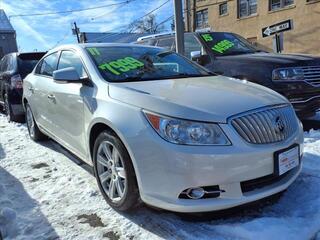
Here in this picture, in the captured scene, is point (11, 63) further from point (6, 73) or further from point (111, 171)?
point (111, 171)

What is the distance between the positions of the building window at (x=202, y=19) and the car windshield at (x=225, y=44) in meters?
24.4

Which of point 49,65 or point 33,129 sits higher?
point 49,65

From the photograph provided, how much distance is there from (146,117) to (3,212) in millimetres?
1702

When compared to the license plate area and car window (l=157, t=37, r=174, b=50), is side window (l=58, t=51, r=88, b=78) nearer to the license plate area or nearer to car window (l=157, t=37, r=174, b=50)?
the license plate area

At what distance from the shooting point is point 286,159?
3.29m

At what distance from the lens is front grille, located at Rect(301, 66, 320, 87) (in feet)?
19.2

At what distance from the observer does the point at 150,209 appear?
3643 mm

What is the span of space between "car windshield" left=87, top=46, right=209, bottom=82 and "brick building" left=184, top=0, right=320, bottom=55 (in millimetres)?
20120

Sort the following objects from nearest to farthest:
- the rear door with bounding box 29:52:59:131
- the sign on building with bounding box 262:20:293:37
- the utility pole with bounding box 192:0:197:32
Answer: the rear door with bounding box 29:52:59:131
the sign on building with bounding box 262:20:293:37
the utility pole with bounding box 192:0:197:32

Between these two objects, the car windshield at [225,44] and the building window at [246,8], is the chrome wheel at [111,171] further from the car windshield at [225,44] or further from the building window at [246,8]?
the building window at [246,8]

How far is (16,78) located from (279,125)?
6024 millimetres

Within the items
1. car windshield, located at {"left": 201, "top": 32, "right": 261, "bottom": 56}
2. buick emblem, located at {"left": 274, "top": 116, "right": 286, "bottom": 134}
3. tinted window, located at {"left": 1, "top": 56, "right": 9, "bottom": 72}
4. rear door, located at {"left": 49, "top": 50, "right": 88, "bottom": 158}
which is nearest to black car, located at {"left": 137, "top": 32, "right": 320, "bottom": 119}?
car windshield, located at {"left": 201, "top": 32, "right": 261, "bottom": 56}

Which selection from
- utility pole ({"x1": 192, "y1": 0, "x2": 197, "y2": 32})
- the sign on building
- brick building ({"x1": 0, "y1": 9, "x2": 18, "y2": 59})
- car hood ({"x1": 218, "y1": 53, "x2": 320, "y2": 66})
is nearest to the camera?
car hood ({"x1": 218, "y1": 53, "x2": 320, "y2": 66})

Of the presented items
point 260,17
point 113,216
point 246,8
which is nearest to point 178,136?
point 113,216
